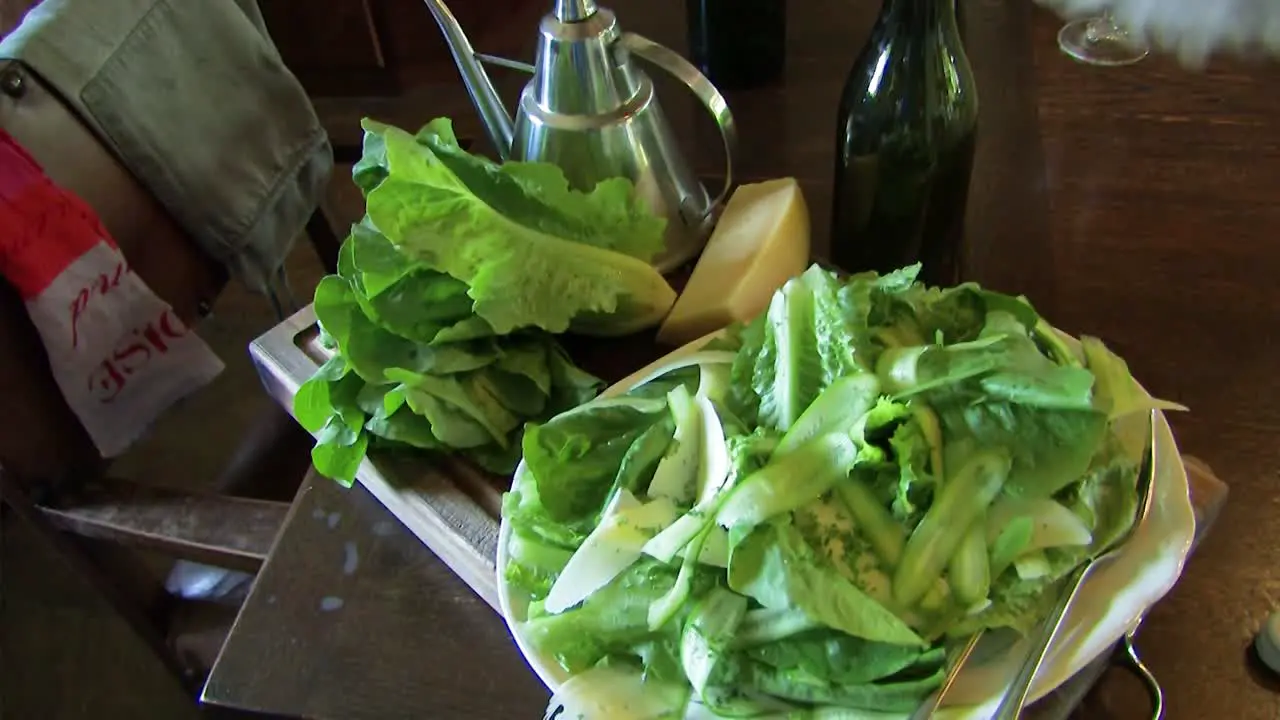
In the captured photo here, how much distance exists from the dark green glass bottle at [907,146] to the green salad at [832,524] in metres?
0.17

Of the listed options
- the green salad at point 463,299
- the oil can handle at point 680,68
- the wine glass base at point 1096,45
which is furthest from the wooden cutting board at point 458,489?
the wine glass base at point 1096,45

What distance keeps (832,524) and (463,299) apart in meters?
0.24

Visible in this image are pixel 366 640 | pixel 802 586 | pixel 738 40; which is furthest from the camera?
pixel 738 40

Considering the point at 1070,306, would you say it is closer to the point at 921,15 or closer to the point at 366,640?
the point at 921,15

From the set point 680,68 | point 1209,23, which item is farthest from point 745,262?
point 1209,23

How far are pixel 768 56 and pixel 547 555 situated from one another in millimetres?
470

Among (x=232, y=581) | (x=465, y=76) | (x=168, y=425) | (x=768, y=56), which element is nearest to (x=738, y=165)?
(x=768, y=56)

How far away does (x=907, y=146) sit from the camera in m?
0.63

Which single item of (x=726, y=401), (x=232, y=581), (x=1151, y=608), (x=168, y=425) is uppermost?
(x=726, y=401)

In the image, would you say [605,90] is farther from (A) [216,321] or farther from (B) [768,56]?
(A) [216,321]

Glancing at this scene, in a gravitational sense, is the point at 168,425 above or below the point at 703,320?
below

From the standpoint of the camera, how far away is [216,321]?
4.93 feet

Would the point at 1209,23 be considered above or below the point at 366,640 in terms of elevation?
above

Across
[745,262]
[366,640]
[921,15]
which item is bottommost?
[366,640]
